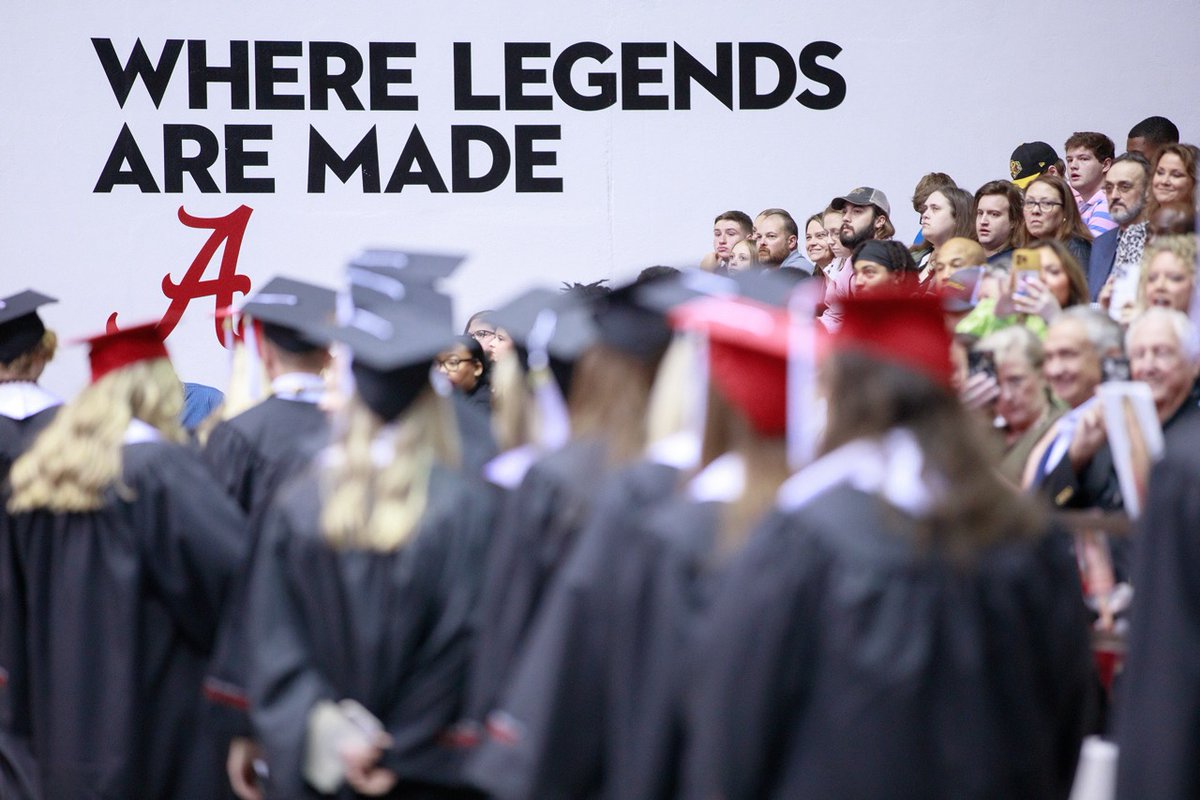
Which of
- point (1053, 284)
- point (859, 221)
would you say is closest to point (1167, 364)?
point (1053, 284)

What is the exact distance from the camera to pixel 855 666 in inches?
100.0

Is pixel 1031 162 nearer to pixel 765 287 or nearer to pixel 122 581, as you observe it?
pixel 122 581

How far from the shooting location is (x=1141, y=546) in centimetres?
275

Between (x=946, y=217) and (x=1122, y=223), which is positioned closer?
(x=1122, y=223)

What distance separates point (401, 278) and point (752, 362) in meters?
1.58

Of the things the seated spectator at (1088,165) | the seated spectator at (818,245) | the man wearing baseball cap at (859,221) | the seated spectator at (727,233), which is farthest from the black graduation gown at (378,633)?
the seated spectator at (727,233)

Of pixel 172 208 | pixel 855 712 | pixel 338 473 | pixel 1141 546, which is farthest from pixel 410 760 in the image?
pixel 172 208

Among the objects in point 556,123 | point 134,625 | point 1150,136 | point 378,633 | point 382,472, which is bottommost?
point 134,625

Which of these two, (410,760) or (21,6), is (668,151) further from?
(410,760)

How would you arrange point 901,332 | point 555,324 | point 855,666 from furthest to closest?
point 555,324 → point 901,332 → point 855,666

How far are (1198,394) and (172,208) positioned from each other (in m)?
7.65

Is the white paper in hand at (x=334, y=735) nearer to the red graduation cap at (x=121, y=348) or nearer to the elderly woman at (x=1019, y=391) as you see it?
the red graduation cap at (x=121, y=348)

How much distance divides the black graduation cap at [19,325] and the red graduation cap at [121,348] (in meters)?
0.66

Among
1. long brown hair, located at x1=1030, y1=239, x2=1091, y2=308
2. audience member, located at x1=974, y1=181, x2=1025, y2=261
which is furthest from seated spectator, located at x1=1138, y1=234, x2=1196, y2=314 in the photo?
audience member, located at x1=974, y1=181, x2=1025, y2=261
